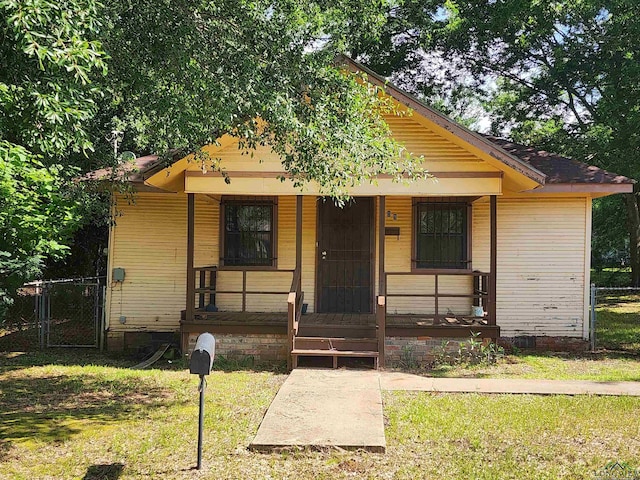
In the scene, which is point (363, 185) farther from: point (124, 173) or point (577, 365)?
point (577, 365)

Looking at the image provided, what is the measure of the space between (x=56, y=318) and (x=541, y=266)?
11.4 m

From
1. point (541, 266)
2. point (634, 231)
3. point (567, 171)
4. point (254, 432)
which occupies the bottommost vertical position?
point (254, 432)

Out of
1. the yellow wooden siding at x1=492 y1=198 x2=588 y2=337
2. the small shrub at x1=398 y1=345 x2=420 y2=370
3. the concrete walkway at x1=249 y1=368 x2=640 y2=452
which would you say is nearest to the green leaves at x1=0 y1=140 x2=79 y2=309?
the concrete walkway at x1=249 y1=368 x2=640 y2=452

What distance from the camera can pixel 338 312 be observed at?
39.0ft

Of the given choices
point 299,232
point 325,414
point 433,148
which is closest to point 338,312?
point 299,232

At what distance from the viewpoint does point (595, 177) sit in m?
11.2

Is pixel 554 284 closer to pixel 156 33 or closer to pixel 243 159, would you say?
pixel 243 159

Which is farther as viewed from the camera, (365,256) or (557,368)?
(365,256)

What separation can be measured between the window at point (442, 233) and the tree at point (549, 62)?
5.85m

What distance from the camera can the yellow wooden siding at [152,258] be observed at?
1184 centimetres

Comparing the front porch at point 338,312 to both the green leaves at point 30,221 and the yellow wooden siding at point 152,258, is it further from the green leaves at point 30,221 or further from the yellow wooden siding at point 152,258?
the green leaves at point 30,221

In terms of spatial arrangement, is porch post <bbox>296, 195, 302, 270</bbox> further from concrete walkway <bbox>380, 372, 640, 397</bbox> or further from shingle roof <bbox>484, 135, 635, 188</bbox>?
shingle roof <bbox>484, 135, 635, 188</bbox>

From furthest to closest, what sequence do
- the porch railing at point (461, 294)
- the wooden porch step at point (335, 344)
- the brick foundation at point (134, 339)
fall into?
the brick foundation at point (134, 339) < the porch railing at point (461, 294) < the wooden porch step at point (335, 344)

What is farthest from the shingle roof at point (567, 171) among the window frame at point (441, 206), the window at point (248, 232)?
the window at point (248, 232)
